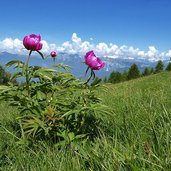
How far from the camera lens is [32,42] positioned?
3.02m

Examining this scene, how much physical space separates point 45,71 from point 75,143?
727mm

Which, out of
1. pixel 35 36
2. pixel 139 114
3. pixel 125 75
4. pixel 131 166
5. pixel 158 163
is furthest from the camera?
pixel 125 75

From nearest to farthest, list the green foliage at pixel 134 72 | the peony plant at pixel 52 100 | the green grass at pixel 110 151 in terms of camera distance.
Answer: the green grass at pixel 110 151
the peony plant at pixel 52 100
the green foliage at pixel 134 72

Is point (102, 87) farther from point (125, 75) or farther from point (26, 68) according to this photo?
point (125, 75)

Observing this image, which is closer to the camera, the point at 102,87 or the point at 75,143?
the point at 75,143

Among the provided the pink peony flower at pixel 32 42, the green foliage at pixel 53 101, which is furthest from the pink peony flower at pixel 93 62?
the pink peony flower at pixel 32 42

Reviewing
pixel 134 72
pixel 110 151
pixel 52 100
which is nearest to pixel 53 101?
pixel 52 100

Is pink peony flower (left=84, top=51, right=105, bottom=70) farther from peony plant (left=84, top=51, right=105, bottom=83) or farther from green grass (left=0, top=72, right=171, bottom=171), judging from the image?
green grass (left=0, top=72, right=171, bottom=171)

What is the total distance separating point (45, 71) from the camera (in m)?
3.10

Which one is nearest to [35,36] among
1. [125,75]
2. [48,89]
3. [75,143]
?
[48,89]

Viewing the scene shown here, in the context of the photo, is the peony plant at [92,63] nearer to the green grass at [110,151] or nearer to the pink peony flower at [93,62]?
the pink peony flower at [93,62]

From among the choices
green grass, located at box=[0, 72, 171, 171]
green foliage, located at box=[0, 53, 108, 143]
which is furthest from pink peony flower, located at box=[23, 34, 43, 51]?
green grass, located at box=[0, 72, 171, 171]

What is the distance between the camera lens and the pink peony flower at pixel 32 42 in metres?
3.01

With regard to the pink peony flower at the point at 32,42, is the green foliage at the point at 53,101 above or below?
below
